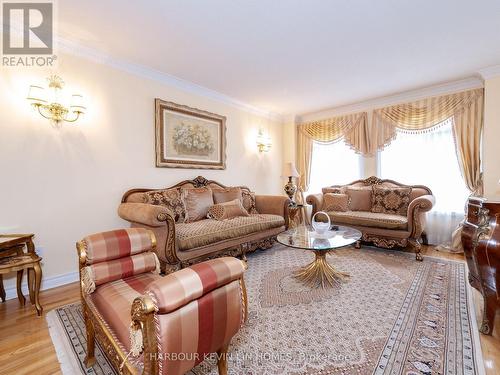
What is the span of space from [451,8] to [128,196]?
3793 millimetres

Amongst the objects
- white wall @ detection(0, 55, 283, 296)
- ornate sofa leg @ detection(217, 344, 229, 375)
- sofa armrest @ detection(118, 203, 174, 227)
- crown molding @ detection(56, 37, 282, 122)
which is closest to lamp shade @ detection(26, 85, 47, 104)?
white wall @ detection(0, 55, 283, 296)

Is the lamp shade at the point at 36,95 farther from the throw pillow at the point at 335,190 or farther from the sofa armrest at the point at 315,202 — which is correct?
the throw pillow at the point at 335,190

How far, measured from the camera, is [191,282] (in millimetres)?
919

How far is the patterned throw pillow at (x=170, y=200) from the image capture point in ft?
9.63

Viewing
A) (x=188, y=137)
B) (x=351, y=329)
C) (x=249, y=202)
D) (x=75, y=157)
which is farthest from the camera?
(x=249, y=202)

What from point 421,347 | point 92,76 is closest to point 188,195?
point 92,76

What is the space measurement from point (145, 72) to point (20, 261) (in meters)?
2.52

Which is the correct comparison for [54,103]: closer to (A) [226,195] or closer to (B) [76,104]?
(B) [76,104]

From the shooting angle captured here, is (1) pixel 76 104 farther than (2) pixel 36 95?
Yes

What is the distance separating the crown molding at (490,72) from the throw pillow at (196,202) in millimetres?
4146

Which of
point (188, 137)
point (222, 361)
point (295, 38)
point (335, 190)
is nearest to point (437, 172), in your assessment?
point (335, 190)

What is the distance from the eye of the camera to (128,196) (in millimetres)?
3006

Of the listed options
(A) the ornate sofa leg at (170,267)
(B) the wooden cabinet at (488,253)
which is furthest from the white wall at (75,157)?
(B) the wooden cabinet at (488,253)

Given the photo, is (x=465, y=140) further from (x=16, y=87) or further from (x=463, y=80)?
(x=16, y=87)
